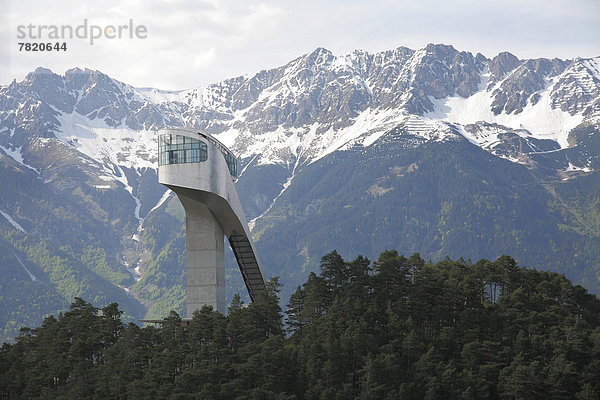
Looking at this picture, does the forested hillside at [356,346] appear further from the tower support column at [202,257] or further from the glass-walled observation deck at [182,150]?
the glass-walled observation deck at [182,150]

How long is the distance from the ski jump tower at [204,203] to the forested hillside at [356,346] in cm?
381

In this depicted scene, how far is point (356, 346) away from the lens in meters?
82.6

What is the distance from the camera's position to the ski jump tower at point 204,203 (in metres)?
90.0

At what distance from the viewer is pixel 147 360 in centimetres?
8644

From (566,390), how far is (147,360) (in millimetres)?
36191

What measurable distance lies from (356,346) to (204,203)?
21.4 meters

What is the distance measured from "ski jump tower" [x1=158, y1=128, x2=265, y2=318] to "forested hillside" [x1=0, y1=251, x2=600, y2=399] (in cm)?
381

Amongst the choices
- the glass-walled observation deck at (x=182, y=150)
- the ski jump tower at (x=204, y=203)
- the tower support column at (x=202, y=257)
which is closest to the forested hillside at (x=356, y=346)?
the tower support column at (x=202, y=257)

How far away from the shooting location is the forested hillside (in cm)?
7988

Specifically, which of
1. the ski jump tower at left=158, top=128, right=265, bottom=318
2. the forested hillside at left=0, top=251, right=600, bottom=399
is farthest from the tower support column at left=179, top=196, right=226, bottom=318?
the forested hillside at left=0, top=251, right=600, bottom=399

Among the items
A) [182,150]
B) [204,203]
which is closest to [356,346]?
[204,203]

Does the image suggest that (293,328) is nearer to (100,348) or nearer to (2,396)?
(100,348)

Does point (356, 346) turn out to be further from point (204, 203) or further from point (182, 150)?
point (182, 150)

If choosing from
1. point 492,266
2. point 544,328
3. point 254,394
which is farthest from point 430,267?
point 254,394
